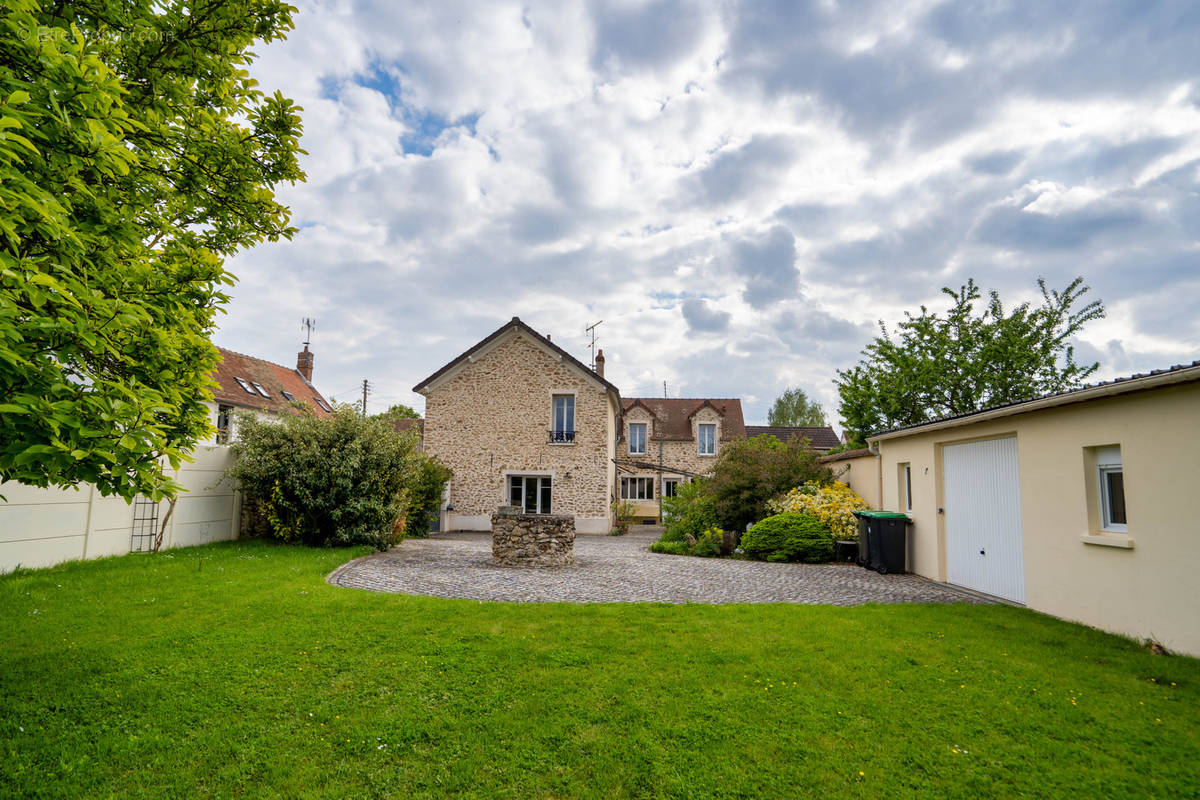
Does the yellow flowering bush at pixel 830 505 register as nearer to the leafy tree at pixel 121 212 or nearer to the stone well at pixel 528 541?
the stone well at pixel 528 541

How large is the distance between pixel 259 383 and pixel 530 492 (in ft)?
56.9

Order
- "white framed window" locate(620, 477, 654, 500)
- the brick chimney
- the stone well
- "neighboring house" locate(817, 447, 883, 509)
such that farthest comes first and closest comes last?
the brick chimney < "white framed window" locate(620, 477, 654, 500) < "neighboring house" locate(817, 447, 883, 509) < the stone well

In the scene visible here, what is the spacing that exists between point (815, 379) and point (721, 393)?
11203 mm

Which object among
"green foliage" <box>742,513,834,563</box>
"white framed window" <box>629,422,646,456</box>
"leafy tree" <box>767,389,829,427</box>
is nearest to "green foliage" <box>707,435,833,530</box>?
"green foliage" <box>742,513,834,563</box>

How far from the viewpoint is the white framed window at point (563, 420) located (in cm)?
1961

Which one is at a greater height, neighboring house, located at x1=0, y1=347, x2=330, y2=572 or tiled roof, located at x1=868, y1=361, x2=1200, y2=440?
tiled roof, located at x1=868, y1=361, x2=1200, y2=440

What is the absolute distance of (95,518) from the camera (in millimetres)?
9305

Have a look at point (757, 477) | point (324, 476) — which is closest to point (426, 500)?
point (324, 476)

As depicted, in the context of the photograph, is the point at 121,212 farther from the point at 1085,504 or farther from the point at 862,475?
the point at 862,475

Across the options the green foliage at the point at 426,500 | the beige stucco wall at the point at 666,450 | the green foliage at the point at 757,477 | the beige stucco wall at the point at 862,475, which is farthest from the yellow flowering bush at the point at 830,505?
the beige stucco wall at the point at 666,450

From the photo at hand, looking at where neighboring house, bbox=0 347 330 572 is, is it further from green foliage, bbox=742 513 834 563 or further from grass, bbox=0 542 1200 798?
green foliage, bbox=742 513 834 563

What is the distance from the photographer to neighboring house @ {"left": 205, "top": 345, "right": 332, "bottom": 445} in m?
23.8

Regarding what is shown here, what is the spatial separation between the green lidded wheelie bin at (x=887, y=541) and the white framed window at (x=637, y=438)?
54.8ft

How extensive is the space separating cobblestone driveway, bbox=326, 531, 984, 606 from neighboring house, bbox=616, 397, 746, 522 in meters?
13.3
